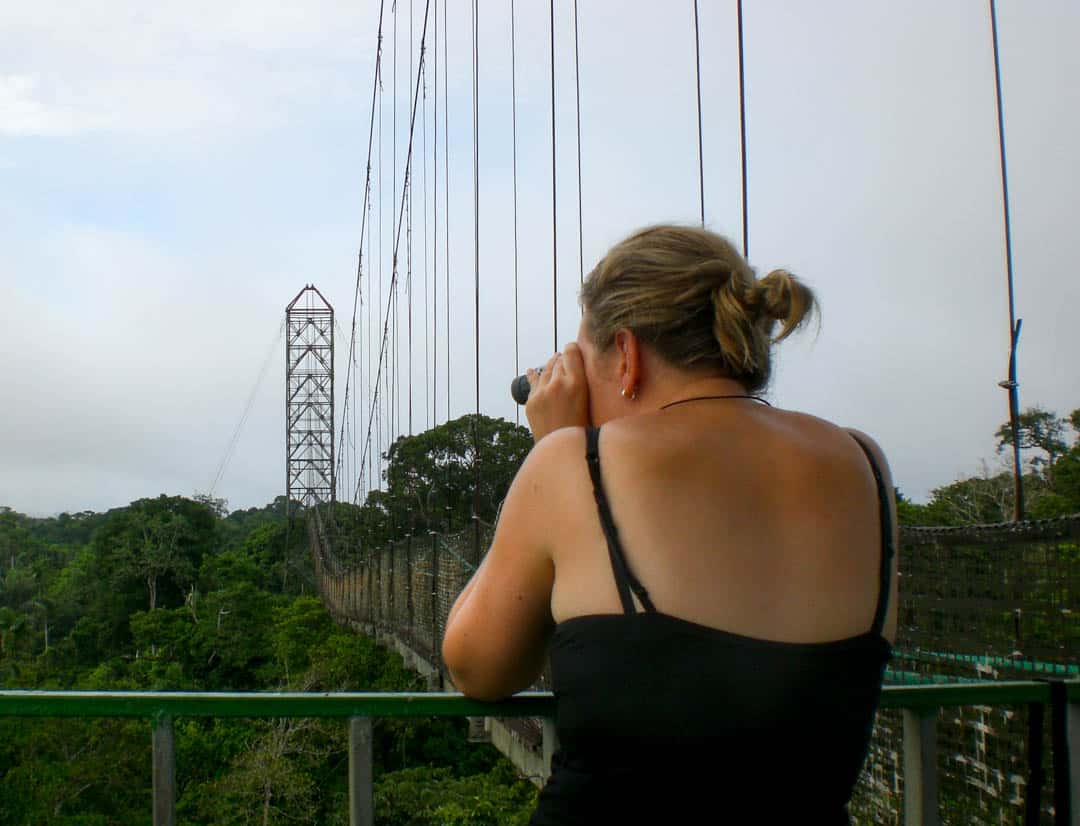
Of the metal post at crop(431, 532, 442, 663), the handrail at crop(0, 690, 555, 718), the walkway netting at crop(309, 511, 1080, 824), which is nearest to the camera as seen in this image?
the handrail at crop(0, 690, 555, 718)

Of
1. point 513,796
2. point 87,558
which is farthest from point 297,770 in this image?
point 87,558

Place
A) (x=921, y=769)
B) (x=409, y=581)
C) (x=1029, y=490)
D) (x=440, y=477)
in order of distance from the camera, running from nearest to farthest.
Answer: (x=921, y=769)
(x=1029, y=490)
(x=409, y=581)
(x=440, y=477)

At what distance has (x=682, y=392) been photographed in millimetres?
1024

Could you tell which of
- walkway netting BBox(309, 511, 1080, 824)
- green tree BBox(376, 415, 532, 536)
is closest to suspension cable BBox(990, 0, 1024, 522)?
walkway netting BBox(309, 511, 1080, 824)

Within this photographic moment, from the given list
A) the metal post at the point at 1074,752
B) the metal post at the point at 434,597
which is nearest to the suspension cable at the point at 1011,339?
the metal post at the point at 1074,752

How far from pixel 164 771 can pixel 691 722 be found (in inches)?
27.1

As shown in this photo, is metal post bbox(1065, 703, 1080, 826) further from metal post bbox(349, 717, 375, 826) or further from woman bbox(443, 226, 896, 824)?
metal post bbox(349, 717, 375, 826)

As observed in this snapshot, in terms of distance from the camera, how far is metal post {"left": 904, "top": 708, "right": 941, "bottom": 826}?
1359mm

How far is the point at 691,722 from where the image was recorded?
0.87 meters

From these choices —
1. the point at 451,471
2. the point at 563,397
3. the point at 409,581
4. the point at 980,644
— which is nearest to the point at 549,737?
the point at 563,397

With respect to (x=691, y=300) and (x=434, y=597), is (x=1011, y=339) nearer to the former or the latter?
(x=691, y=300)

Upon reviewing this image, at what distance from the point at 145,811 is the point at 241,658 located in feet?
125

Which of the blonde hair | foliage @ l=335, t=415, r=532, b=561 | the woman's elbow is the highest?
foliage @ l=335, t=415, r=532, b=561

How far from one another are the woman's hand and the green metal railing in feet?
1.00
